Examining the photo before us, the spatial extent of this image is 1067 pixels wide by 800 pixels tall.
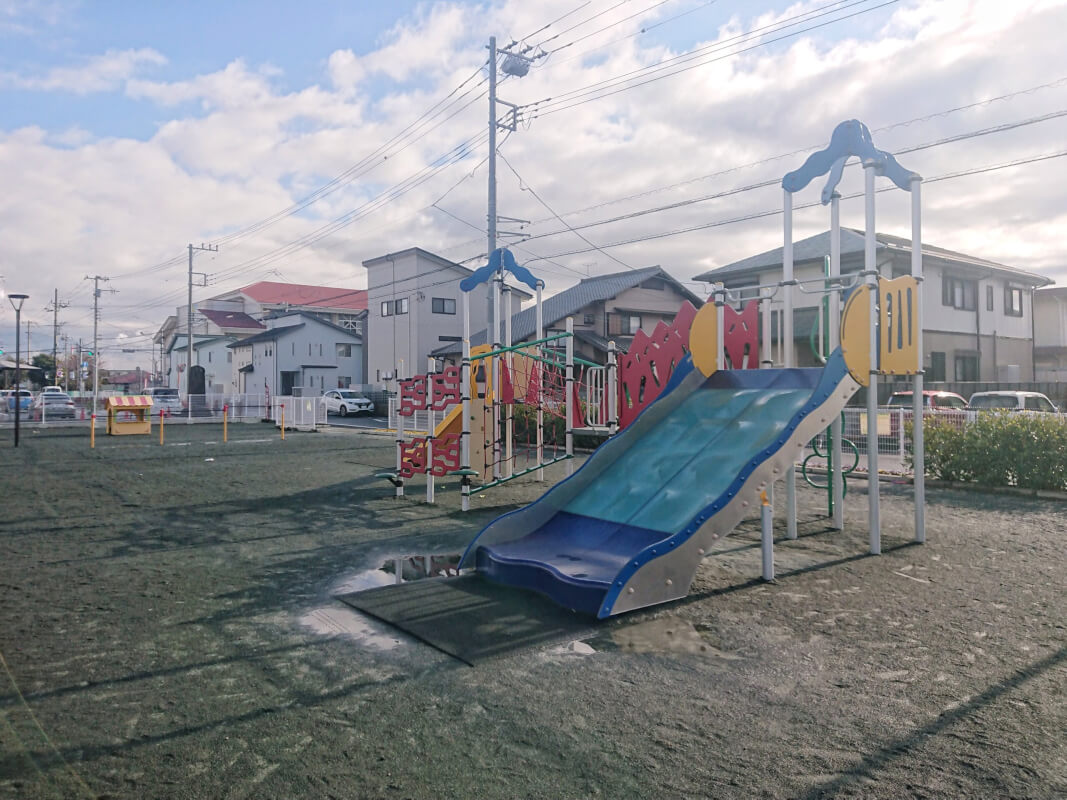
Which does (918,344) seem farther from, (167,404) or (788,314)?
(167,404)

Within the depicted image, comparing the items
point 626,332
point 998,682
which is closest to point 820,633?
point 998,682

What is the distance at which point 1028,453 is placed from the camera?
34.9ft

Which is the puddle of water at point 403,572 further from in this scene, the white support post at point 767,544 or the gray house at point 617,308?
the gray house at point 617,308

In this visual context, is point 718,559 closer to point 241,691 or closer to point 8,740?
point 241,691

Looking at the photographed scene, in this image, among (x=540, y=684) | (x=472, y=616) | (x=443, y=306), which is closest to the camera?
(x=540, y=684)

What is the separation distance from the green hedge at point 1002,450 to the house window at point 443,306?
30.2 metres

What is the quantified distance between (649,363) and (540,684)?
6821 mm

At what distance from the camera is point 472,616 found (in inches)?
197

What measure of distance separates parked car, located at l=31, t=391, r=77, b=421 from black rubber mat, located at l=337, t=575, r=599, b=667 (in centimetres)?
2878

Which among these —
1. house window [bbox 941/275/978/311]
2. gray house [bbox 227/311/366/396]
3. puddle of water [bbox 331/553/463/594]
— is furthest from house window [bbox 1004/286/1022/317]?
gray house [bbox 227/311/366/396]

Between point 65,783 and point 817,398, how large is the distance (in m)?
5.38

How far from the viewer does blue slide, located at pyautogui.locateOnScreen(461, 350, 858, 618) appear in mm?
5258

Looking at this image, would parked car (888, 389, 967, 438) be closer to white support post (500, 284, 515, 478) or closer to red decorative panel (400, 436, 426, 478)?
white support post (500, 284, 515, 478)

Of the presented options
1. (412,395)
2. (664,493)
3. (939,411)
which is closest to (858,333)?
(664,493)
